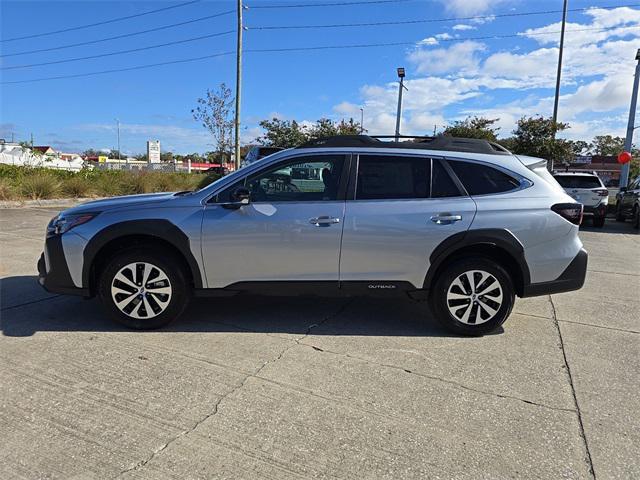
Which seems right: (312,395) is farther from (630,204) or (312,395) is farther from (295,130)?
(295,130)

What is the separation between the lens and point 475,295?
14.7 feet

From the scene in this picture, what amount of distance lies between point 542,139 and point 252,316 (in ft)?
75.8

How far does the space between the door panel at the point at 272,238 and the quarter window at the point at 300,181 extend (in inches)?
3.7

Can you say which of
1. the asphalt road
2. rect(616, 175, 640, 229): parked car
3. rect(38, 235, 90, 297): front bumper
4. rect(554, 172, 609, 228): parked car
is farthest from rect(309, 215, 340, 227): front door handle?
rect(616, 175, 640, 229): parked car

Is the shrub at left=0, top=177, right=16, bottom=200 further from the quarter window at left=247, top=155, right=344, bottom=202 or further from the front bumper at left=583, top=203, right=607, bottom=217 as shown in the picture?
the front bumper at left=583, top=203, right=607, bottom=217

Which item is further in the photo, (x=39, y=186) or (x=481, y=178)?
(x=39, y=186)

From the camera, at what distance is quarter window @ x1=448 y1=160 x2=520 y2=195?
4523 millimetres

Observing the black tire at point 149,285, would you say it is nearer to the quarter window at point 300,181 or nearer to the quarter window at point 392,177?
the quarter window at point 300,181

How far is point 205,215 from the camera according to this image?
14.4 ft

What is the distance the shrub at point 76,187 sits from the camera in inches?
640

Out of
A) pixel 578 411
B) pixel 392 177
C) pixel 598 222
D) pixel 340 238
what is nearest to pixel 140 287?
pixel 340 238

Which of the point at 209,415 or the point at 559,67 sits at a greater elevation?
the point at 559,67

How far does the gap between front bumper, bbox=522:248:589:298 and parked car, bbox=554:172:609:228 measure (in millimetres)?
11293

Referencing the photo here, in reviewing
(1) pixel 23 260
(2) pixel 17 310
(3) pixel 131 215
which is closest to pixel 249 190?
(3) pixel 131 215
